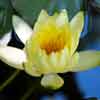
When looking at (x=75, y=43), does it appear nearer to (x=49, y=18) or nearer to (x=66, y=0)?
(x=49, y=18)

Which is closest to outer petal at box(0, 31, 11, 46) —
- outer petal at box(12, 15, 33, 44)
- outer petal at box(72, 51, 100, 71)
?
outer petal at box(12, 15, 33, 44)

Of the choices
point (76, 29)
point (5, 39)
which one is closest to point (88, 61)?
point (76, 29)

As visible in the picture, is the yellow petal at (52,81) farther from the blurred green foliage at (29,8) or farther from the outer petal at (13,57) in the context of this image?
the blurred green foliage at (29,8)

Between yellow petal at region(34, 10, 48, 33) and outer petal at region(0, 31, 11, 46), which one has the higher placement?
yellow petal at region(34, 10, 48, 33)

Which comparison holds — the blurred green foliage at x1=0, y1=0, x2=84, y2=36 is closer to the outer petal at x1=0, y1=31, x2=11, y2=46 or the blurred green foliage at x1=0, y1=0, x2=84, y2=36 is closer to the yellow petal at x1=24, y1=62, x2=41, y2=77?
the outer petal at x1=0, y1=31, x2=11, y2=46

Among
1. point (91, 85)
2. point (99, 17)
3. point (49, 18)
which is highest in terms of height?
point (49, 18)

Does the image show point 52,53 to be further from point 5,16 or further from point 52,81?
point 5,16

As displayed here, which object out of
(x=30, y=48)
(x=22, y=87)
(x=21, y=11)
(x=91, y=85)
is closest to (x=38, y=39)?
(x=30, y=48)

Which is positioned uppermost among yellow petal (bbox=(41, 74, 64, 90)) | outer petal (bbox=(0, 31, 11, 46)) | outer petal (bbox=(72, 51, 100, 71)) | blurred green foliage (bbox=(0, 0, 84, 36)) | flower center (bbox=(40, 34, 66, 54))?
blurred green foliage (bbox=(0, 0, 84, 36))
